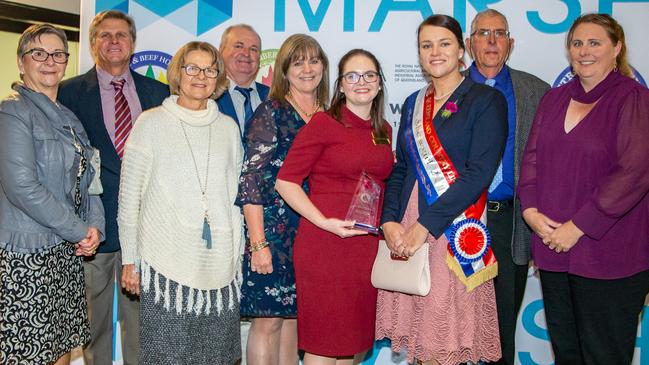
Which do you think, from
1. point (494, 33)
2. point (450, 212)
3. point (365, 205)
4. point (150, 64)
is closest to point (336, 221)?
point (365, 205)

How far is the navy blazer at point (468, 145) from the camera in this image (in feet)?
7.80

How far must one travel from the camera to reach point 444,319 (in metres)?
2.39

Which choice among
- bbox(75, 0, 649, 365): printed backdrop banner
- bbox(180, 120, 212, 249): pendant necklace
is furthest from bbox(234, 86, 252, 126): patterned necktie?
bbox(180, 120, 212, 249): pendant necklace

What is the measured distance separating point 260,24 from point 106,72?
3.51ft

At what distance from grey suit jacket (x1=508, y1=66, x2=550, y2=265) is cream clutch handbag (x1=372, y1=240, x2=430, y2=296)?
854 mm

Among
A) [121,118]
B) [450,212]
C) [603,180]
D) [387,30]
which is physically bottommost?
[450,212]

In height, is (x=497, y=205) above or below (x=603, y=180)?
below

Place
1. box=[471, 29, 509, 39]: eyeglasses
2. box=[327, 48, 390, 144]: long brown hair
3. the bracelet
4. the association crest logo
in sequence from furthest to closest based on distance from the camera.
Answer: the association crest logo < box=[471, 29, 509, 39]: eyeglasses < the bracelet < box=[327, 48, 390, 144]: long brown hair

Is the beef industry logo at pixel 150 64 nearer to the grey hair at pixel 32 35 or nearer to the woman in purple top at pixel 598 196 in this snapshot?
the grey hair at pixel 32 35

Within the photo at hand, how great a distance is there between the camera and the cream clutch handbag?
2.38 m

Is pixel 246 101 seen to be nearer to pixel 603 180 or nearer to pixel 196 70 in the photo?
pixel 196 70

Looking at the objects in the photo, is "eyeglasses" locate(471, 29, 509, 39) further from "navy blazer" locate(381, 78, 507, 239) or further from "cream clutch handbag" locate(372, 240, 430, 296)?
"cream clutch handbag" locate(372, 240, 430, 296)

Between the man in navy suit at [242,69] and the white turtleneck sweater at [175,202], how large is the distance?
2.76 ft

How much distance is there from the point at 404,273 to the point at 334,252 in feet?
1.09
